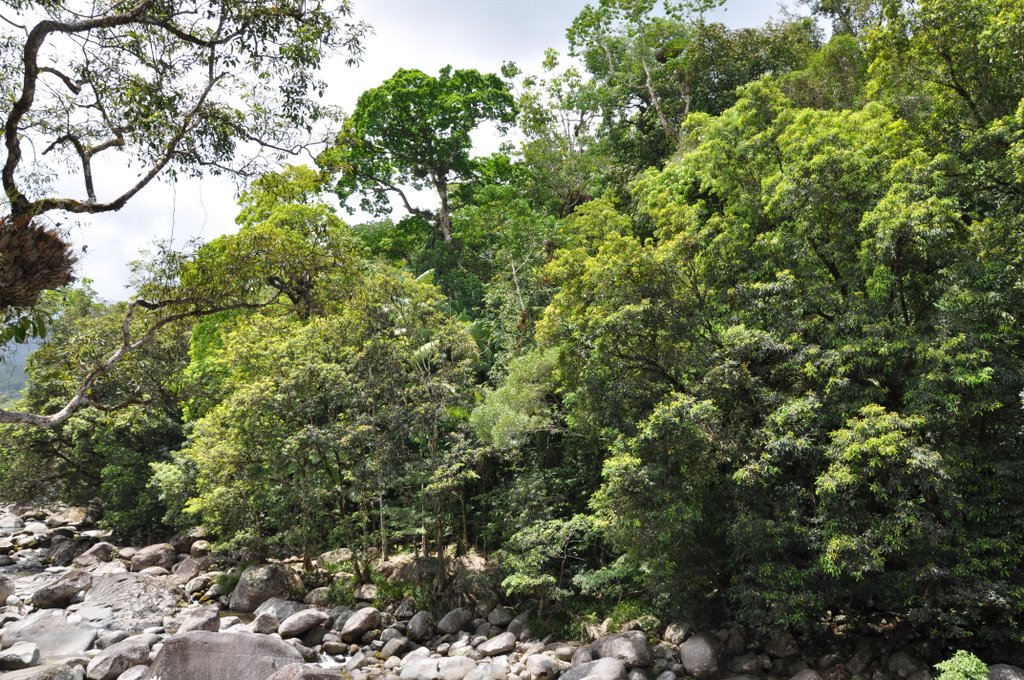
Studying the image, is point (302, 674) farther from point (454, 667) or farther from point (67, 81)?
point (67, 81)

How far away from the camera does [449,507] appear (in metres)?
17.4

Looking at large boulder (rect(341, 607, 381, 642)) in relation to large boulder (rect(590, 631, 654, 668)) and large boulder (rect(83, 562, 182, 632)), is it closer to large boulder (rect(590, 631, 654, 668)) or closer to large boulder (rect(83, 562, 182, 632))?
large boulder (rect(83, 562, 182, 632))

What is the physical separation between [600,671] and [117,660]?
8868mm

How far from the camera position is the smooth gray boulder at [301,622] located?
14984mm

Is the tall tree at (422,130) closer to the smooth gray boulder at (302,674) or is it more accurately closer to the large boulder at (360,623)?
the large boulder at (360,623)

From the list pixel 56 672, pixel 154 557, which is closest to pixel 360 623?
pixel 56 672

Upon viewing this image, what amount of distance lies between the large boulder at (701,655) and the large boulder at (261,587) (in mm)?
10450

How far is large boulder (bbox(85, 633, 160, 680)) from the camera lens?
38.8 feet

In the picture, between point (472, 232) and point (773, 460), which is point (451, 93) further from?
point (773, 460)

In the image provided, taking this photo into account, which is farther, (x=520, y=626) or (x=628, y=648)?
(x=520, y=626)

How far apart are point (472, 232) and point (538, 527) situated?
13.8 m

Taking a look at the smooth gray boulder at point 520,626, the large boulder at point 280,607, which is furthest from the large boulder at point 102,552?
the smooth gray boulder at point 520,626

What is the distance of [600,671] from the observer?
11586 millimetres

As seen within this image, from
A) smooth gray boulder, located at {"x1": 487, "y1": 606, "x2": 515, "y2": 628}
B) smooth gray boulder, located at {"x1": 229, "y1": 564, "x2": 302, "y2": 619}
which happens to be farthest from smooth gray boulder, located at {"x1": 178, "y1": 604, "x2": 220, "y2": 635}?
smooth gray boulder, located at {"x1": 487, "y1": 606, "x2": 515, "y2": 628}
